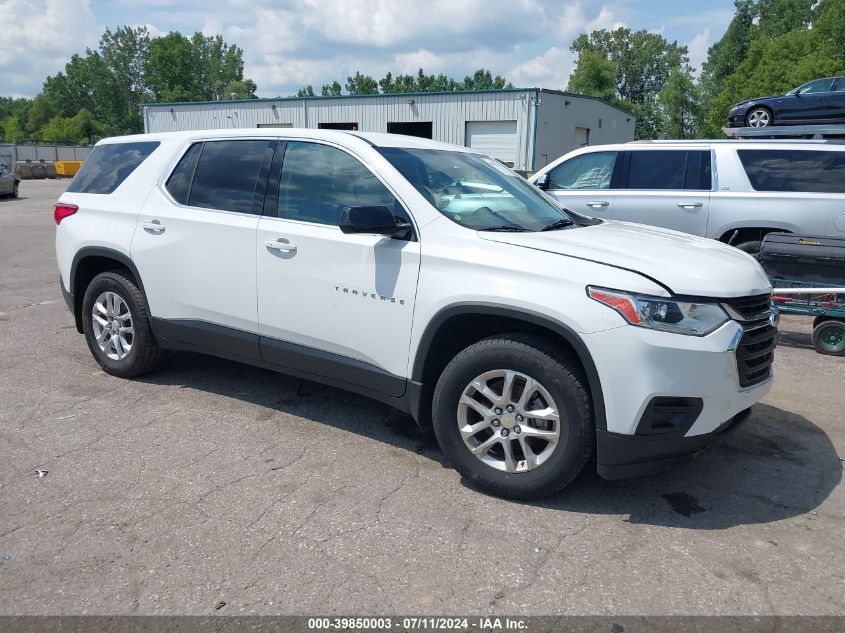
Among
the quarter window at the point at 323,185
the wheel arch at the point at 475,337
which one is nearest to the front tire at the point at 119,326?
the quarter window at the point at 323,185

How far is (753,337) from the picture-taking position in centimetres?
343

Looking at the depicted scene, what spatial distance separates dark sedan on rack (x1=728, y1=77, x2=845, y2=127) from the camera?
13336 millimetres

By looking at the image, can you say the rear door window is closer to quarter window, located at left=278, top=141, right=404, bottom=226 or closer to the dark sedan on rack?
quarter window, located at left=278, top=141, right=404, bottom=226

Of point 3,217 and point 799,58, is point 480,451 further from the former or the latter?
point 799,58

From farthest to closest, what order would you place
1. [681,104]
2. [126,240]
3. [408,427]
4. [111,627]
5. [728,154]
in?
[681,104] < [728,154] < [126,240] < [408,427] < [111,627]

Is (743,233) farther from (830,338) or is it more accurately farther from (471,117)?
(471,117)

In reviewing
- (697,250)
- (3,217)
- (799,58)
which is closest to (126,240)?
(697,250)

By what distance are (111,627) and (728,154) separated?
7478 millimetres

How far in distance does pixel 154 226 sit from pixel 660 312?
350 centimetres

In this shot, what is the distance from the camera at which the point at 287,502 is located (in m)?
3.55

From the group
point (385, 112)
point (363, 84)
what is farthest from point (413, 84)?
point (385, 112)

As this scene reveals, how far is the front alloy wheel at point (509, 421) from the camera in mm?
3443

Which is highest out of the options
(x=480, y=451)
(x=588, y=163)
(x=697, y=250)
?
(x=588, y=163)

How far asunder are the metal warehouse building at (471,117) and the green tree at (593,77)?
115ft
